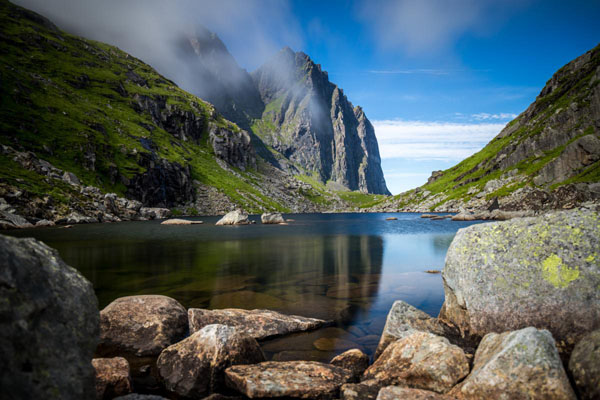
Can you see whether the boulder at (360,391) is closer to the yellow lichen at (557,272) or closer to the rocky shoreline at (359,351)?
the rocky shoreline at (359,351)

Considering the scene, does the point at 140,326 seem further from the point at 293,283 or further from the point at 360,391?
the point at 293,283

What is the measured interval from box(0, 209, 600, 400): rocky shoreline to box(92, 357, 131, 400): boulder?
3 centimetres

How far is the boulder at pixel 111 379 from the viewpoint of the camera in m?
7.37

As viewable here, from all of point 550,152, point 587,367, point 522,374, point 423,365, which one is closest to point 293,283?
point 423,365

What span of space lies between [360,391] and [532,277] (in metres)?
6.71

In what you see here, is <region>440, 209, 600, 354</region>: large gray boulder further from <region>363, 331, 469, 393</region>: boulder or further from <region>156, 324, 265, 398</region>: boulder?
<region>156, 324, 265, 398</region>: boulder

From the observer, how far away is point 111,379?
759 centimetres

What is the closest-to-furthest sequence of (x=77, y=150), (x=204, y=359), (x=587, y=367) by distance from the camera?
1. (x=587, y=367)
2. (x=204, y=359)
3. (x=77, y=150)

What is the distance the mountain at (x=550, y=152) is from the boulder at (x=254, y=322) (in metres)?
87.3

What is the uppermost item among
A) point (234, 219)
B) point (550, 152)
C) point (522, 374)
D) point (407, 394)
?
point (550, 152)

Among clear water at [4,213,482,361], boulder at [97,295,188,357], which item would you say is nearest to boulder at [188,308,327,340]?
clear water at [4,213,482,361]

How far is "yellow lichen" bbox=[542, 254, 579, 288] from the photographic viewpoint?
8.70 meters

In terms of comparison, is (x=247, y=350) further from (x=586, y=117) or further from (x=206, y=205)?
(x=586, y=117)

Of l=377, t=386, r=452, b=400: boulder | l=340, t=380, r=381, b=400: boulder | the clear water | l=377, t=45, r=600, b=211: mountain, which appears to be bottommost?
the clear water
